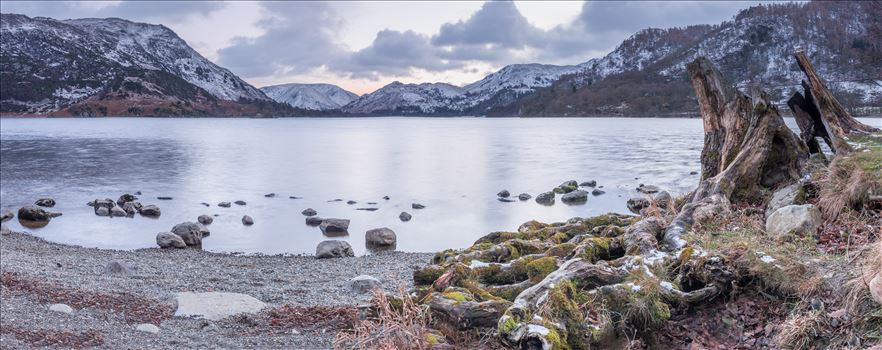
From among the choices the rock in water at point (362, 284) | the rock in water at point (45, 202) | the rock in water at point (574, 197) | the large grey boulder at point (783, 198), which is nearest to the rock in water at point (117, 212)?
the rock in water at point (45, 202)

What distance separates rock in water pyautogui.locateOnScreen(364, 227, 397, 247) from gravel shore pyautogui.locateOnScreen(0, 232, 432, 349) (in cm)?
198

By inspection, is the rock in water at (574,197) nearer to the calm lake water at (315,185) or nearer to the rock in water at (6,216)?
the calm lake water at (315,185)

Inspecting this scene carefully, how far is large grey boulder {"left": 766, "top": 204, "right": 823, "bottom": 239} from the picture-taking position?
9078mm

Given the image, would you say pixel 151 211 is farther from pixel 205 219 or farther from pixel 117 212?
pixel 205 219

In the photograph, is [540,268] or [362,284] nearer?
[540,268]

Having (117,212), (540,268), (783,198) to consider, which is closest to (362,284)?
(540,268)

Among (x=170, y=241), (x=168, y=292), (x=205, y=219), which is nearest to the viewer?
(x=168, y=292)

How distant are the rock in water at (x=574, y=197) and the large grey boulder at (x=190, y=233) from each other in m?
20.0

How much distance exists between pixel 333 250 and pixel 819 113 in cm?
1509

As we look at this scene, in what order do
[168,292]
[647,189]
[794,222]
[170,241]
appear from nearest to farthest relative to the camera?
[794,222], [168,292], [170,241], [647,189]

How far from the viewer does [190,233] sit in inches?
973

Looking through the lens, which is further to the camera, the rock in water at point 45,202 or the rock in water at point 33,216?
the rock in water at point 45,202

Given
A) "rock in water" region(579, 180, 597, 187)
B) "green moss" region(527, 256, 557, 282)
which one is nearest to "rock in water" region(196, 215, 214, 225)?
"green moss" region(527, 256, 557, 282)

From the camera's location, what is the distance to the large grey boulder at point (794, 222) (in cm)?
908
